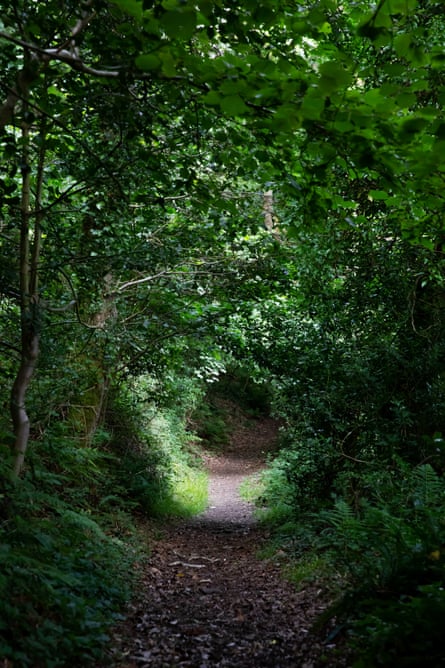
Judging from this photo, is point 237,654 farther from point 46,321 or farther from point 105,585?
point 46,321

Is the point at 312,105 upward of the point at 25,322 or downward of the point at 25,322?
downward

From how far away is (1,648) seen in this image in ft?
11.4

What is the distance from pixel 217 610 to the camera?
5.93 metres

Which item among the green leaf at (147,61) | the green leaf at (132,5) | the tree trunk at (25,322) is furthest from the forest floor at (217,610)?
the green leaf at (132,5)

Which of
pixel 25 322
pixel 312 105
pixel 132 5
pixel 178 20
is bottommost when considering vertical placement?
pixel 312 105

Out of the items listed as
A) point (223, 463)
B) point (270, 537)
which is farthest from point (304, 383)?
point (223, 463)

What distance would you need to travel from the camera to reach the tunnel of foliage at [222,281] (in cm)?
362

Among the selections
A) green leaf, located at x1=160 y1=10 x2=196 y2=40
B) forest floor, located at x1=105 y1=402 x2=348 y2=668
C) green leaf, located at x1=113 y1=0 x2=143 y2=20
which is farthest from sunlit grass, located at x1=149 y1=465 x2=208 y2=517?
green leaf, located at x1=160 y1=10 x2=196 y2=40

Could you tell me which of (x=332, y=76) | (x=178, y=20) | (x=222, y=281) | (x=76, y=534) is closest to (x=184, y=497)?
(x=222, y=281)

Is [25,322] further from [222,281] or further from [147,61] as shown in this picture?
[222,281]

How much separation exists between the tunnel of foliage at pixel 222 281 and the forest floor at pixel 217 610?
0.94 ft

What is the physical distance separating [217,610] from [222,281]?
4.93m

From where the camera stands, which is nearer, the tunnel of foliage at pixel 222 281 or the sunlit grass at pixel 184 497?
the tunnel of foliage at pixel 222 281

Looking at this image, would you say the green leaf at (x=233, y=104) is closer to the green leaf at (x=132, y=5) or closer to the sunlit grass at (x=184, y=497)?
the green leaf at (x=132, y=5)
